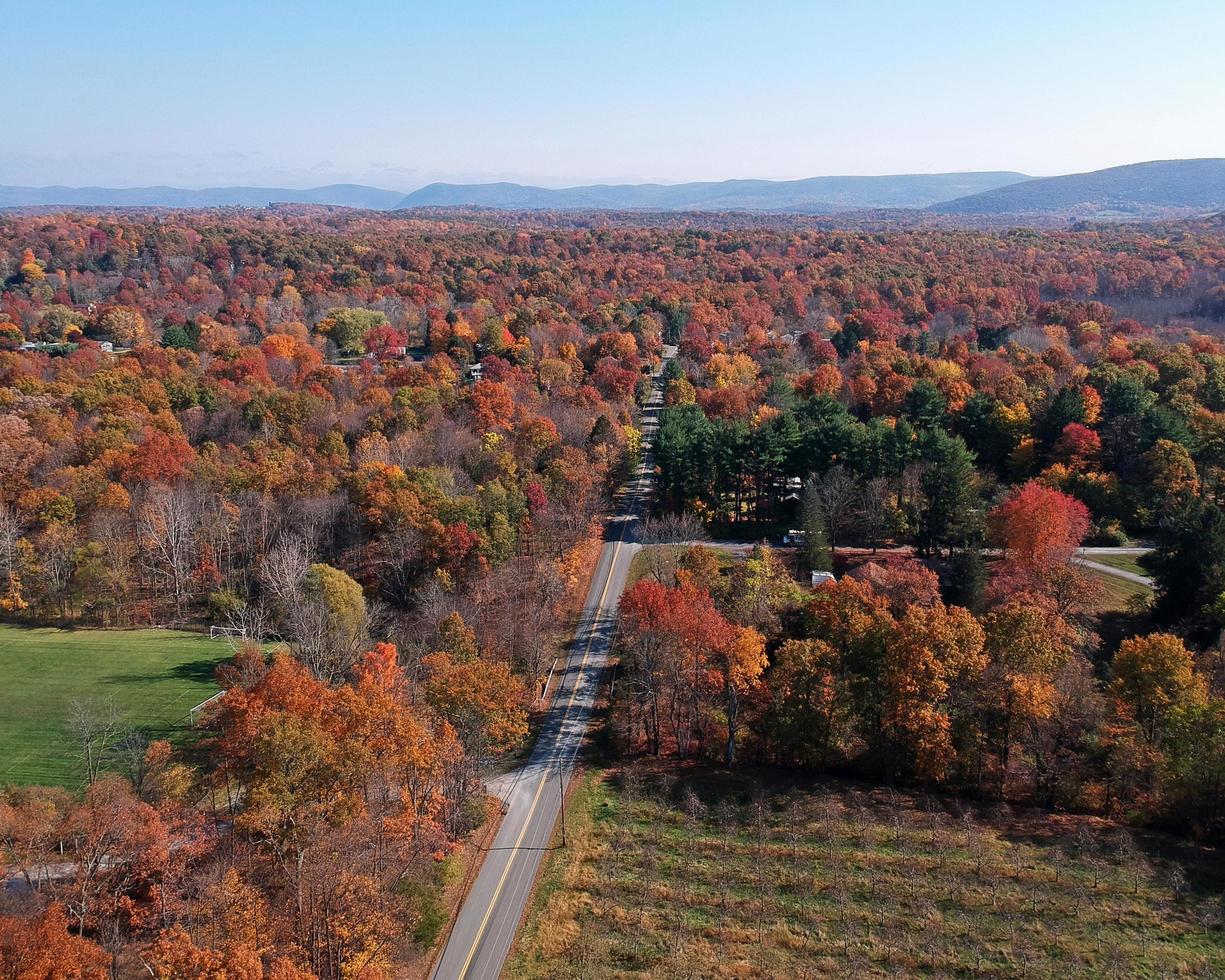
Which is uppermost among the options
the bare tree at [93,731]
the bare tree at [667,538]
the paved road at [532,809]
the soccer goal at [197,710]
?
the bare tree at [667,538]

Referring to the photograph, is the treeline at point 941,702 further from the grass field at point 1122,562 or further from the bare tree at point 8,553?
the bare tree at point 8,553

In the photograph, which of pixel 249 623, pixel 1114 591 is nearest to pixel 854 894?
pixel 1114 591

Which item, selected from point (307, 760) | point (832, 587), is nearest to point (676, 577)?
point (832, 587)

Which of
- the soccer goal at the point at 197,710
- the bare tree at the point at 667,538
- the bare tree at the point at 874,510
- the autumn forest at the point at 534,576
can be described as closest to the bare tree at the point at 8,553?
the autumn forest at the point at 534,576

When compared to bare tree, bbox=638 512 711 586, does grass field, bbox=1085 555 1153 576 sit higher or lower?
lower

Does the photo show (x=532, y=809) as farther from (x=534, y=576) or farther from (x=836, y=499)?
(x=836, y=499)

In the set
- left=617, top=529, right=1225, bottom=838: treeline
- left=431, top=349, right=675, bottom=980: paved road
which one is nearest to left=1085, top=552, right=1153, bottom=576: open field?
left=617, top=529, right=1225, bottom=838: treeline

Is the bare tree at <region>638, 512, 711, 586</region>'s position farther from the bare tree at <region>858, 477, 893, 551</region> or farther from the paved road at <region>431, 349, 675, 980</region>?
the bare tree at <region>858, 477, 893, 551</region>
